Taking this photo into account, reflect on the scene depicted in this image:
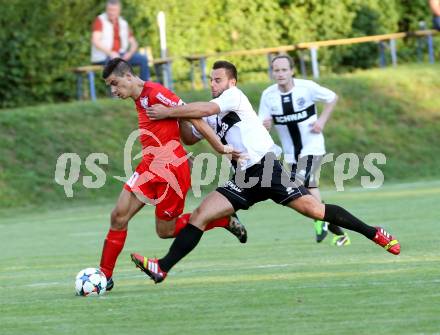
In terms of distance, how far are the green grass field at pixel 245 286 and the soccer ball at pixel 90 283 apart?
0.09 m

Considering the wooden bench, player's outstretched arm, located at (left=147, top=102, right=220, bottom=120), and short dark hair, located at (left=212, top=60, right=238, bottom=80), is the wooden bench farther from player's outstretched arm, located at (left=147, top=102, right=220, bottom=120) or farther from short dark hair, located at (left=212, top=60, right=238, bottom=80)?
player's outstretched arm, located at (left=147, top=102, right=220, bottom=120)

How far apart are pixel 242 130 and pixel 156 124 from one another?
0.70 meters

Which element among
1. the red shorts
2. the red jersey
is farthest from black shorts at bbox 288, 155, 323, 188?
the red jersey

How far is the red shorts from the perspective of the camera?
33.9 feet

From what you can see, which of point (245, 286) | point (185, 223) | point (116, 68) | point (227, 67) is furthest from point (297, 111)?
point (245, 286)

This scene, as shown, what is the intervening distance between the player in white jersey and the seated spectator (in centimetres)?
1223

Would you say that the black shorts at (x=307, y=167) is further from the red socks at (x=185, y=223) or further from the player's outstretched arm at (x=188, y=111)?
the player's outstretched arm at (x=188, y=111)

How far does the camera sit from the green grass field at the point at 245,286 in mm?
7992

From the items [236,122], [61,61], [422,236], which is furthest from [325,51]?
[236,122]

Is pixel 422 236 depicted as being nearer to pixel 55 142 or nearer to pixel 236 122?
pixel 236 122

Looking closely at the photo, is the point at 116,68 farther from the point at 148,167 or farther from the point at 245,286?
the point at 245,286

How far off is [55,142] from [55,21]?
4.11m

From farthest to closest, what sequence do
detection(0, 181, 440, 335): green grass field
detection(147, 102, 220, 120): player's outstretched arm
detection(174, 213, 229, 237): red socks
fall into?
detection(174, 213, 229, 237): red socks, detection(147, 102, 220, 120): player's outstretched arm, detection(0, 181, 440, 335): green grass field

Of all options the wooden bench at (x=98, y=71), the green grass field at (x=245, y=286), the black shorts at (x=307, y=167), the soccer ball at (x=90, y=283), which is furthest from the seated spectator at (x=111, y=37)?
the soccer ball at (x=90, y=283)
